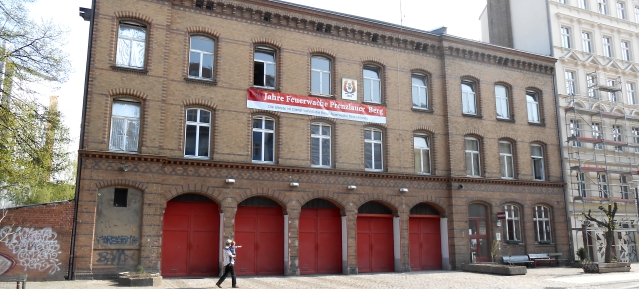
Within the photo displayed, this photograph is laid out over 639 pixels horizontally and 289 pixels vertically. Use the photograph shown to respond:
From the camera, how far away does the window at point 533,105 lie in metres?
30.5

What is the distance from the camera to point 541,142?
30047 mm

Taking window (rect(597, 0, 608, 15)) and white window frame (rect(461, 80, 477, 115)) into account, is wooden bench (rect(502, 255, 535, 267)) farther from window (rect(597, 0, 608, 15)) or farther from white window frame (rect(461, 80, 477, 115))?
window (rect(597, 0, 608, 15))

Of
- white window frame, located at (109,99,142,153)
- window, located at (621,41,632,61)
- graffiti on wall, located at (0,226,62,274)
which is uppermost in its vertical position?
window, located at (621,41,632,61)

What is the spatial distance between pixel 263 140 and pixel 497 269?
457 inches

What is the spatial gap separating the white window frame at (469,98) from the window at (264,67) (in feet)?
35.1

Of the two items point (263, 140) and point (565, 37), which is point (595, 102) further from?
point (263, 140)

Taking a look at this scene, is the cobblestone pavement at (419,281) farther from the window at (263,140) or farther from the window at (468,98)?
the window at (468,98)

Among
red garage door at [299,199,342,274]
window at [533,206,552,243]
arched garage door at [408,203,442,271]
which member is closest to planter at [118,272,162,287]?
red garage door at [299,199,342,274]

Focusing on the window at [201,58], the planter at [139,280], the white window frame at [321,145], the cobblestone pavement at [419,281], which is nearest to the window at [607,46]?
the cobblestone pavement at [419,281]

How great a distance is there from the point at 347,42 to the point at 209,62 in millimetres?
6821

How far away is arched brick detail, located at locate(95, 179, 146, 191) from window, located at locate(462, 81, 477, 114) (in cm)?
1690

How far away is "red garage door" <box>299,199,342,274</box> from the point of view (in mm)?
23500

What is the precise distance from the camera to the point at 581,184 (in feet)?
101

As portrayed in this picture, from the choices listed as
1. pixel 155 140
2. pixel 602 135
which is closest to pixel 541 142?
pixel 602 135
